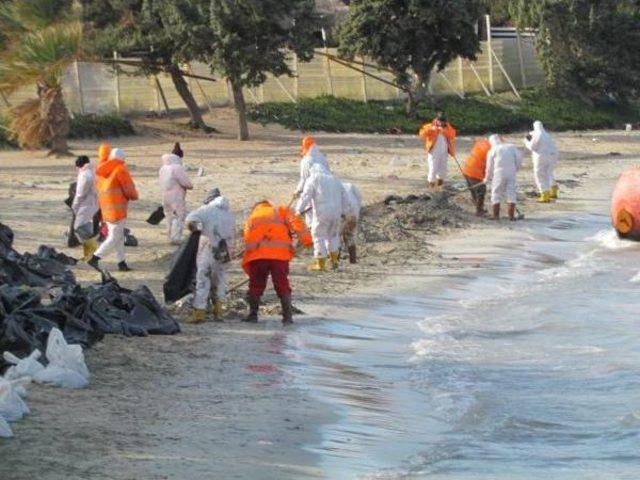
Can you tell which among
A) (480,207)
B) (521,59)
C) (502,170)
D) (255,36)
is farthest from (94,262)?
(521,59)

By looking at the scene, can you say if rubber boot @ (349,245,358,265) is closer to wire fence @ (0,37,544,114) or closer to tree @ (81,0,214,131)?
wire fence @ (0,37,544,114)

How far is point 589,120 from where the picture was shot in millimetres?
50188

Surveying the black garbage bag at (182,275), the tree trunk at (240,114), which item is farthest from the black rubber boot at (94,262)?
the tree trunk at (240,114)

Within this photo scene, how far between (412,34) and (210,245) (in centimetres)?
2899

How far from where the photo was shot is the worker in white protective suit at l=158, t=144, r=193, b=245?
795 inches

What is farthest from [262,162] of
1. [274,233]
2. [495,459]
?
[495,459]

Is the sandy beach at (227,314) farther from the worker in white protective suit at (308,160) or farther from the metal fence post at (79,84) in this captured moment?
the metal fence post at (79,84)

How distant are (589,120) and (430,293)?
32340 mm

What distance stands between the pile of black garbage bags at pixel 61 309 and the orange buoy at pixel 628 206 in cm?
1066

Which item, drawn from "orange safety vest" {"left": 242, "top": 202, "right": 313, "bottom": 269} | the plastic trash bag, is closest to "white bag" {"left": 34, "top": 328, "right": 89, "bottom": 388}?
the plastic trash bag

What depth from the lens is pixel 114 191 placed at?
1844 centimetres

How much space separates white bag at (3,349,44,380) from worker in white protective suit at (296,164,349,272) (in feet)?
24.0

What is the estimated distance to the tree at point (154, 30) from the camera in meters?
35.2

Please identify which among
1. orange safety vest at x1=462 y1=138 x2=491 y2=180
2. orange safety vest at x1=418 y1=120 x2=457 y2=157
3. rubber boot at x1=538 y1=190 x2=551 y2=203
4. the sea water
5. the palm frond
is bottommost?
the sea water
